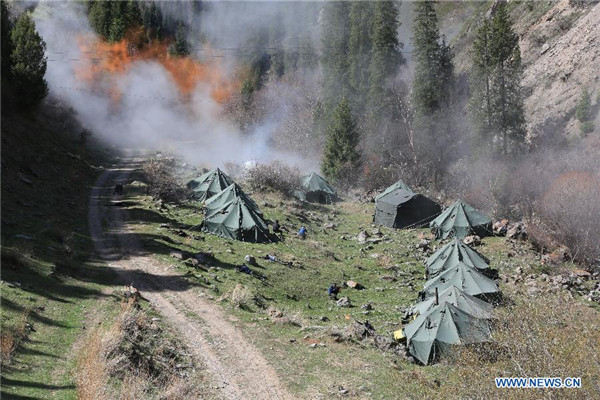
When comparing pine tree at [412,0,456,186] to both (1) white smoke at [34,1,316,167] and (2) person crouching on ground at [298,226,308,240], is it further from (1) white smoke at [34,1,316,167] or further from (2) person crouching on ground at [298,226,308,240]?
(2) person crouching on ground at [298,226,308,240]

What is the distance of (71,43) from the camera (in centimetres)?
7481

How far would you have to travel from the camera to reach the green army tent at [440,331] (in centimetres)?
1959

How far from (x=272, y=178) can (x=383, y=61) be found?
2315 cm

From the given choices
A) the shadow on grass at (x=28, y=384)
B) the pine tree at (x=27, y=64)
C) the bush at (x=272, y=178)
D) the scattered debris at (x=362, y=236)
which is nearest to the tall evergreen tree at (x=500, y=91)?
the scattered debris at (x=362, y=236)

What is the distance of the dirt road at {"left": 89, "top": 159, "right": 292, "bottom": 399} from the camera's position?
53.2ft

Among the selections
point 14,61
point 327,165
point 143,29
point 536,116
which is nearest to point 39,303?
point 14,61

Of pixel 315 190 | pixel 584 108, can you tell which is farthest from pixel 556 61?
pixel 315 190

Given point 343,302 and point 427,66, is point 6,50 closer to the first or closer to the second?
point 343,302

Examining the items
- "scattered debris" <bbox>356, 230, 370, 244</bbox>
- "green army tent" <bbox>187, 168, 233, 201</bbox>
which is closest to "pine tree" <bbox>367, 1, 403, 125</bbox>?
"green army tent" <bbox>187, 168, 233, 201</bbox>

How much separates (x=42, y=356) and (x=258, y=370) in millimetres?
5951

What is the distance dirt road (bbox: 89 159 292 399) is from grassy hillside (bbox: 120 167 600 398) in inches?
22.4

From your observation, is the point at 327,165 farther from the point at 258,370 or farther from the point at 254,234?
the point at 258,370

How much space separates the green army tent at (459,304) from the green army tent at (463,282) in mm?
2484

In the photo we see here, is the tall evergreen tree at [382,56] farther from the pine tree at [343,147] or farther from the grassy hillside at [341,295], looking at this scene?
the grassy hillside at [341,295]
